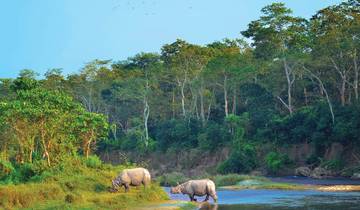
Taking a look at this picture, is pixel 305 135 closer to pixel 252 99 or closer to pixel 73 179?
pixel 252 99

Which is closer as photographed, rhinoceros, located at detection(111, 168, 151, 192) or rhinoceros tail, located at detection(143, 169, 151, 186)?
rhinoceros, located at detection(111, 168, 151, 192)

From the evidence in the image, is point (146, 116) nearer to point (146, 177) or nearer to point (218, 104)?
point (218, 104)

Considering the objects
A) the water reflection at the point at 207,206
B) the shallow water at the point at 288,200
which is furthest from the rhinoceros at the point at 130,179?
the shallow water at the point at 288,200

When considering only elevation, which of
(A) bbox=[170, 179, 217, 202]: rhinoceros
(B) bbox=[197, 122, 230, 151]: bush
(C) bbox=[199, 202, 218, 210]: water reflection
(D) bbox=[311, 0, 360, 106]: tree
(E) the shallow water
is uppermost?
(D) bbox=[311, 0, 360, 106]: tree

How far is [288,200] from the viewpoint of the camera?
106 feet

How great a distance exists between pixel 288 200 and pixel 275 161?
2614 cm

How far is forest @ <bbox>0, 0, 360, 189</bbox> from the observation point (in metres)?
37.2

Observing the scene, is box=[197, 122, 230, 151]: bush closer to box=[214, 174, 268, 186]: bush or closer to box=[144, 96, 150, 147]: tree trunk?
box=[144, 96, 150, 147]: tree trunk

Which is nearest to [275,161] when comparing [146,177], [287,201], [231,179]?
[231,179]

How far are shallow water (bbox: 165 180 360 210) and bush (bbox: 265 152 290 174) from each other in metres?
18.2

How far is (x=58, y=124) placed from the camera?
36.2 metres

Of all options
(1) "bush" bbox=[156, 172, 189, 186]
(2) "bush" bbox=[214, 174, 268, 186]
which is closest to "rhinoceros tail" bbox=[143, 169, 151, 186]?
(2) "bush" bbox=[214, 174, 268, 186]

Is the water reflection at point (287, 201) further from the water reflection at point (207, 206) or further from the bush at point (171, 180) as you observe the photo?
the bush at point (171, 180)

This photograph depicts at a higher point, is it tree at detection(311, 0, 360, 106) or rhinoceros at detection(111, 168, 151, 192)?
tree at detection(311, 0, 360, 106)
